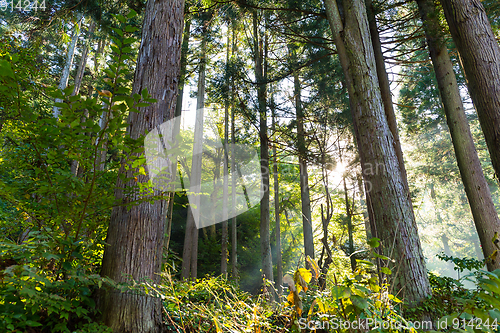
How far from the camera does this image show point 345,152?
828cm

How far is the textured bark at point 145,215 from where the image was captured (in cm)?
167

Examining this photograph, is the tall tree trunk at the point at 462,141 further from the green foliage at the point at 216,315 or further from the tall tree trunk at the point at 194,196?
the tall tree trunk at the point at 194,196

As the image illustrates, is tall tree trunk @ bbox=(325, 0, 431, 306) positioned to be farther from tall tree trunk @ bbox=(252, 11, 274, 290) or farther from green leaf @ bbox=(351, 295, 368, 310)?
tall tree trunk @ bbox=(252, 11, 274, 290)

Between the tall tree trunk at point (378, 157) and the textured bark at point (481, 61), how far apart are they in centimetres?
87

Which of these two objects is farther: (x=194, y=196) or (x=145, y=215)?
(x=194, y=196)

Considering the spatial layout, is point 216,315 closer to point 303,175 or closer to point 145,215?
point 145,215

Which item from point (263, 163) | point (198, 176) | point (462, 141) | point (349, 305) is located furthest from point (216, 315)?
point (198, 176)

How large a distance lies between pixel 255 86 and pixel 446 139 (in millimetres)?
12783

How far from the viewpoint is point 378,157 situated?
302 centimetres

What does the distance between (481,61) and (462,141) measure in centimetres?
197

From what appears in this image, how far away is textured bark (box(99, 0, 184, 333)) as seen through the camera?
167cm

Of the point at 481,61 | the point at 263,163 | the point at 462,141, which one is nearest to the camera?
the point at 481,61

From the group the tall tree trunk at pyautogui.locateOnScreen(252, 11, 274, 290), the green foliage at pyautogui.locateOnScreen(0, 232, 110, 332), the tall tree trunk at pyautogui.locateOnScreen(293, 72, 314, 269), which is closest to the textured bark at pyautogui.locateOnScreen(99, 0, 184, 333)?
the green foliage at pyautogui.locateOnScreen(0, 232, 110, 332)

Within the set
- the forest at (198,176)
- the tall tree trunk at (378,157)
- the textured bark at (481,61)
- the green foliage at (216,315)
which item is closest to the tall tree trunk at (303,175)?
the forest at (198,176)
